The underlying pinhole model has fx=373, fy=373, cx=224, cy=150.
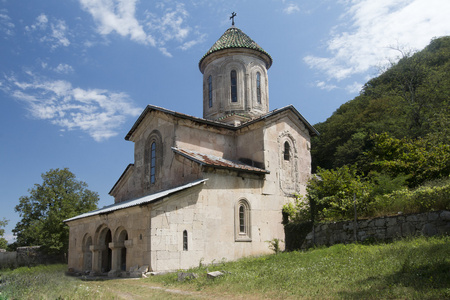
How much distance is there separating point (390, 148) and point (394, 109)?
1702cm

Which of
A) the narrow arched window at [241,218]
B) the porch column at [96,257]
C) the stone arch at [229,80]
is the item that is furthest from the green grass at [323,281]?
the stone arch at [229,80]

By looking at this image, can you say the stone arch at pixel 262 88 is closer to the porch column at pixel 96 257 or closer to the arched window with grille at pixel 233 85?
the arched window with grille at pixel 233 85

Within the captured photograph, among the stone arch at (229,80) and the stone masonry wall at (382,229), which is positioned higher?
the stone arch at (229,80)

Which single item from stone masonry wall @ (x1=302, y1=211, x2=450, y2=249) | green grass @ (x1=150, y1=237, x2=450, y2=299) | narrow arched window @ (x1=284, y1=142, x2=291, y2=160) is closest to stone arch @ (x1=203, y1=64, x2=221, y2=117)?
narrow arched window @ (x1=284, y1=142, x2=291, y2=160)

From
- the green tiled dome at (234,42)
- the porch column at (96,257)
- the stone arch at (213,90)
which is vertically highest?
the green tiled dome at (234,42)

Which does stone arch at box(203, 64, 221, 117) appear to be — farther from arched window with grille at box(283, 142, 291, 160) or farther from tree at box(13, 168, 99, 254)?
tree at box(13, 168, 99, 254)

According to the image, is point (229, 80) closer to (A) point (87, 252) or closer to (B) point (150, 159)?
(B) point (150, 159)

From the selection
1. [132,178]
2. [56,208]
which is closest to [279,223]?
[132,178]

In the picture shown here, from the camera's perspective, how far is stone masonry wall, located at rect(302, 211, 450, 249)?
9.21 metres

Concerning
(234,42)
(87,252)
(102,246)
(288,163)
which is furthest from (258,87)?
(87,252)

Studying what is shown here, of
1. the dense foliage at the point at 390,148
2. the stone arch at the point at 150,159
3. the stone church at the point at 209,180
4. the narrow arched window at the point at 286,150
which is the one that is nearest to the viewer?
the dense foliage at the point at 390,148

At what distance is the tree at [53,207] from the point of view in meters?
23.8

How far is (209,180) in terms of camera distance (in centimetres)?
1352

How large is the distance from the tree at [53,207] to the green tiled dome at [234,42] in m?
13.2
